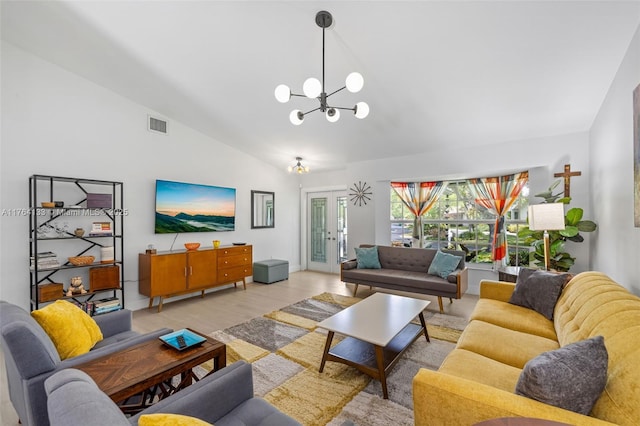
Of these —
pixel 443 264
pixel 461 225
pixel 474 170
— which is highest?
pixel 474 170

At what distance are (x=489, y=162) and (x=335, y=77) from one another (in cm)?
294

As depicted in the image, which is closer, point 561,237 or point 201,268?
point 561,237

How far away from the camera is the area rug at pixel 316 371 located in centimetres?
197

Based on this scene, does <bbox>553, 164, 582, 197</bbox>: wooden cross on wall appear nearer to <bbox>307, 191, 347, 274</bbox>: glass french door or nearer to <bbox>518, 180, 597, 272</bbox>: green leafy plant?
<bbox>518, 180, 597, 272</bbox>: green leafy plant

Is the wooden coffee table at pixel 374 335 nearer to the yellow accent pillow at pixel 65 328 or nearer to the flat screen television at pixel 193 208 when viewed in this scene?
the yellow accent pillow at pixel 65 328

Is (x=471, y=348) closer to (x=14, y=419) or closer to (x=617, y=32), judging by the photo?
(x=617, y=32)

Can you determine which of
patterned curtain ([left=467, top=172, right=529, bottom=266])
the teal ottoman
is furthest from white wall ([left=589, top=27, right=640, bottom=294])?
the teal ottoman

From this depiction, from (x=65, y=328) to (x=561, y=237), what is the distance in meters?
4.88

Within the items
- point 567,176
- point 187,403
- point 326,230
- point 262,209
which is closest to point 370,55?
point 567,176

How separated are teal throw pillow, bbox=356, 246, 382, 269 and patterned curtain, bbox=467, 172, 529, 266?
2.03 metres

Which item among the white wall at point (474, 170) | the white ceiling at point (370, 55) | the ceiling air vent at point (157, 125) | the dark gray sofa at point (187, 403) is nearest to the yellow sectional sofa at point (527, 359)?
the dark gray sofa at point (187, 403)

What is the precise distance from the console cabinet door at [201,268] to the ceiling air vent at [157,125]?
6.57 feet

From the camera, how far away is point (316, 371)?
246cm

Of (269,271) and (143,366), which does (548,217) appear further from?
(269,271)
